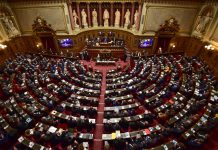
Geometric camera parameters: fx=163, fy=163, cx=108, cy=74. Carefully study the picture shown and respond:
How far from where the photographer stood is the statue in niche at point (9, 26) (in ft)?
79.7

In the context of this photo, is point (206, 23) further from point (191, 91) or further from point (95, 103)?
point (95, 103)

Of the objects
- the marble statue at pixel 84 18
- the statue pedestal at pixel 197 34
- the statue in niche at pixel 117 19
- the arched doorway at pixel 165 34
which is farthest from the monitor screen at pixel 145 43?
the marble statue at pixel 84 18

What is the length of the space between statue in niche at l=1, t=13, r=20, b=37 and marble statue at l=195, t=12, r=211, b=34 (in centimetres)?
2932

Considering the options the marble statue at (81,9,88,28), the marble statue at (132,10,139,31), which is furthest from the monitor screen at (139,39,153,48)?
the marble statue at (81,9,88,28)

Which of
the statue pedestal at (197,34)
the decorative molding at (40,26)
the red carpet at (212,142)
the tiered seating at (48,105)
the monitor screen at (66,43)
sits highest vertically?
the decorative molding at (40,26)

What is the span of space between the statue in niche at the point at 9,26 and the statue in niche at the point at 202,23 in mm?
29321

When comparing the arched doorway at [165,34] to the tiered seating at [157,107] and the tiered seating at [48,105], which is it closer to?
the tiered seating at [157,107]

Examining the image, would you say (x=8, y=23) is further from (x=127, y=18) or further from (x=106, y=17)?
(x=127, y=18)

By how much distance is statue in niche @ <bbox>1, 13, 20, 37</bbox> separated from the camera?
79.7 feet

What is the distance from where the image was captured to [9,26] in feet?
82.7

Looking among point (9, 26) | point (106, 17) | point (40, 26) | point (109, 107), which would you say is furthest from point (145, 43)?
point (9, 26)

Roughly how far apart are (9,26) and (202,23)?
29.6 m

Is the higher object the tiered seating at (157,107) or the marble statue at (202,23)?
the marble statue at (202,23)

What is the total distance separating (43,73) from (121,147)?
13.5 metres
